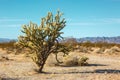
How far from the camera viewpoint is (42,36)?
1848 centimetres

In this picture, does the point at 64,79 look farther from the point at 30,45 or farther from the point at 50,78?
the point at 30,45

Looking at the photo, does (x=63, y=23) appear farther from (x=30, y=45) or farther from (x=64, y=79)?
(x=64, y=79)

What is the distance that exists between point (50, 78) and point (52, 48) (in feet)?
11.2

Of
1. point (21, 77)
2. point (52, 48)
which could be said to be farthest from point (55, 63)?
point (21, 77)

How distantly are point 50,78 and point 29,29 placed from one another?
3.91m

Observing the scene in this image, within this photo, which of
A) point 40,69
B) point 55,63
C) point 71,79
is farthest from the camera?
point 55,63

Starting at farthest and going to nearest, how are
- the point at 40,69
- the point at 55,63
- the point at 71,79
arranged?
the point at 55,63, the point at 40,69, the point at 71,79

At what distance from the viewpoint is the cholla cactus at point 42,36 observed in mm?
18453

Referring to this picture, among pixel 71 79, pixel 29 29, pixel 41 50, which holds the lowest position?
pixel 71 79

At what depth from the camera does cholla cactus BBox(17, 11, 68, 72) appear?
18453mm

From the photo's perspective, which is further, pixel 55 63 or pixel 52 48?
pixel 55 63

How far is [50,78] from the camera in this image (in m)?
15.9

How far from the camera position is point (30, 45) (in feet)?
60.7

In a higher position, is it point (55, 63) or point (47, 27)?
point (47, 27)
